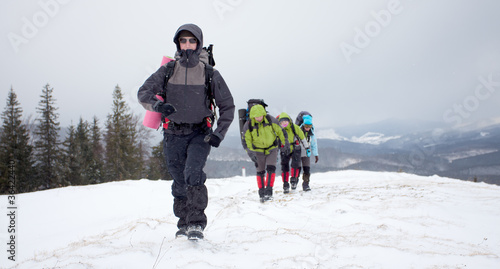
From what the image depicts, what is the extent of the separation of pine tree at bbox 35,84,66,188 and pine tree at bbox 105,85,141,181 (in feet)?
22.3

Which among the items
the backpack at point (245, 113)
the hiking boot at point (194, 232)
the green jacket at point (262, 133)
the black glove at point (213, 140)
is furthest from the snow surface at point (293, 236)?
the backpack at point (245, 113)

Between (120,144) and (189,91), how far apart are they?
41953mm

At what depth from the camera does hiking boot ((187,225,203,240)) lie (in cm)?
295

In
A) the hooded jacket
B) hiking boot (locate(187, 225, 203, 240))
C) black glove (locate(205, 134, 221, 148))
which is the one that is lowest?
hiking boot (locate(187, 225, 203, 240))

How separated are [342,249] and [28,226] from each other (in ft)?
25.1

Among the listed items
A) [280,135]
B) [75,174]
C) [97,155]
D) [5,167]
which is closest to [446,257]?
[280,135]

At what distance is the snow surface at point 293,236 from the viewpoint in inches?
98.0

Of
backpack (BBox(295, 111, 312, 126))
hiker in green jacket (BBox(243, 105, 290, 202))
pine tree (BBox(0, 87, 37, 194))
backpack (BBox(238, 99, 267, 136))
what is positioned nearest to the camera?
hiker in green jacket (BBox(243, 105, 290, 202))

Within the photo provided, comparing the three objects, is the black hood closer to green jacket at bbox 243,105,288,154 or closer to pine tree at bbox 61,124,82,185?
green jacket at bbox 243,105,288,154

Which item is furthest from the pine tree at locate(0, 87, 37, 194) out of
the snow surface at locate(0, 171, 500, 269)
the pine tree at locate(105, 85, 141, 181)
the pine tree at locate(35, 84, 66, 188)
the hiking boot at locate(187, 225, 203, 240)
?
the hiking boot at locate(187, 225, 203, 240)

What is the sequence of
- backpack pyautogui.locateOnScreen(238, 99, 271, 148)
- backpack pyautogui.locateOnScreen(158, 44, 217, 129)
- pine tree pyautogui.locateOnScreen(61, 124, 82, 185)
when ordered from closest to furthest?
1. backpack pyautogui.locateOnScreen(158, 44, 217, 129)
2. backpack pyautogui.locateOnScreen(238, 99, 271, 148)
3. pine tree pyautogui.locateOnScreen(61, 124, 82, 185)

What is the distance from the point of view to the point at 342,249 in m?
2.89

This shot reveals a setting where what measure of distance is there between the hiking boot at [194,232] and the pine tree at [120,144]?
1640 inches

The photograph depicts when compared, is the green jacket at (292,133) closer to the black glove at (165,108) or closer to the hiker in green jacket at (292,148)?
the hiker in green jacket at (292,148)
